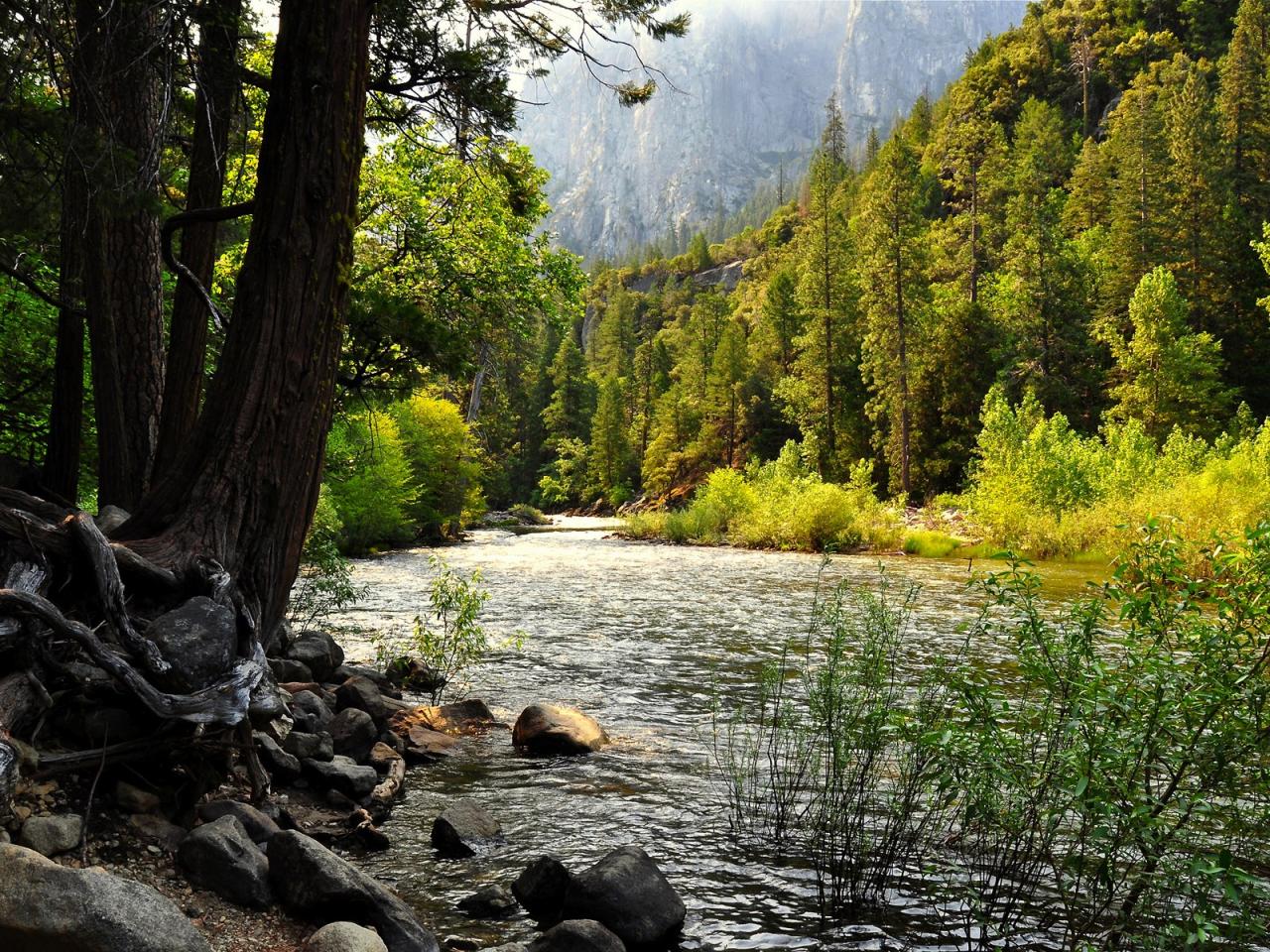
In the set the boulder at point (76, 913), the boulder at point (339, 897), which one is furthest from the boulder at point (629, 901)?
the boulder at point (76, 913)

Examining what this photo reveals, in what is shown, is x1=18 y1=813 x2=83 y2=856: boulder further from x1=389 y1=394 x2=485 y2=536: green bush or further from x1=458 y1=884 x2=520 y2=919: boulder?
x1=389 y1=394 x2=485 y2=536: green bush

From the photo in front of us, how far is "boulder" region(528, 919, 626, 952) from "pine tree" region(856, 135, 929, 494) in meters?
39.9

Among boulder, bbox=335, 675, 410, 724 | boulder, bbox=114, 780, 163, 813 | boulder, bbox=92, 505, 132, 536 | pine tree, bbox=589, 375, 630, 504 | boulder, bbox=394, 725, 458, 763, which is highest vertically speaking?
pine tree, bbox=589, 375, 630, 504

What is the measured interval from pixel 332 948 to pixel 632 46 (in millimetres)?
5917

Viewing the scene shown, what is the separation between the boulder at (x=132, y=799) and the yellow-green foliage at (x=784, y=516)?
25256mm

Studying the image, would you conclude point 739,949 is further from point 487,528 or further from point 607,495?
point 607,495

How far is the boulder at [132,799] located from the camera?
4059mm

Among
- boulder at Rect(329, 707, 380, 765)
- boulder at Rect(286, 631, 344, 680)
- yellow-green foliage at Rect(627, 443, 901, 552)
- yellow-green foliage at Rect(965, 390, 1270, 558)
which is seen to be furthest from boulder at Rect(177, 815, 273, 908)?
yellow-green foliage at Rect(627, 443, 901, 552)

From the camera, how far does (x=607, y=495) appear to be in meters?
→ 69.1

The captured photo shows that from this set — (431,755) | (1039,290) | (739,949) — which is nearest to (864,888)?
(739,949)

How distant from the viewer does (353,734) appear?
265 inches

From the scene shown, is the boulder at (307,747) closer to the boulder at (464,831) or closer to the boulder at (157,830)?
the boulder at (464,831)

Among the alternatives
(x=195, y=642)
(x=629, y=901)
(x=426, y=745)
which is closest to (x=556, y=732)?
(x=426, y=745)

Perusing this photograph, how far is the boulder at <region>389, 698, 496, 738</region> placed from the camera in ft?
25.5
